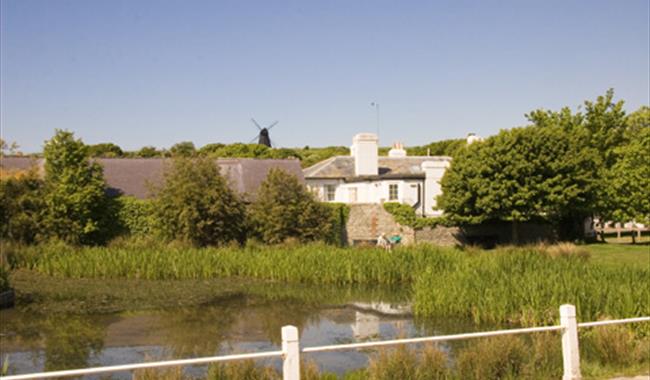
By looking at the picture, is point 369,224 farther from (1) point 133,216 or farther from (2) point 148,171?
(2) point 148,171

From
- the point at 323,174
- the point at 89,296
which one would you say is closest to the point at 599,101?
the point at 323,174

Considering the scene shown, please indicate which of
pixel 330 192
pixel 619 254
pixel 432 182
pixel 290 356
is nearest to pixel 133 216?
pixel 330 192

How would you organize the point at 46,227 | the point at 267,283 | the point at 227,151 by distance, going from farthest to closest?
the point at 227,151 → the point at 46,227 → the point at 267,283

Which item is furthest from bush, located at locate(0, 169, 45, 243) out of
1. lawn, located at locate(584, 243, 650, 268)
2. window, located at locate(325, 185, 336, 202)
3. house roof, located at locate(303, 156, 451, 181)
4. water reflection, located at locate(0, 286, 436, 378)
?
lawn, located at locate(584, 243, 650, 268)

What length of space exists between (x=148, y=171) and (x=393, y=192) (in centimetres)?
1394

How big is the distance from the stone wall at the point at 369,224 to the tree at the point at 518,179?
9.56 feet

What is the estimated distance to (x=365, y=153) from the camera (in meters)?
43.0

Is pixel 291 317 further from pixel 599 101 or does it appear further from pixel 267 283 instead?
pixel 599 101

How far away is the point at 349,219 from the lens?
3891 centimetres

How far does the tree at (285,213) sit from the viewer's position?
32656mm

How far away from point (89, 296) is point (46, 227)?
12.2 meters

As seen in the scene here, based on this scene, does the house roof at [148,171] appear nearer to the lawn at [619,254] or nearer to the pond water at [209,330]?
the lawn at [619,254]

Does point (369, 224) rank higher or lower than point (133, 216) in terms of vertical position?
lower

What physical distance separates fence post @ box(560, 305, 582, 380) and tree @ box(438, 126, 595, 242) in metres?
27.2
